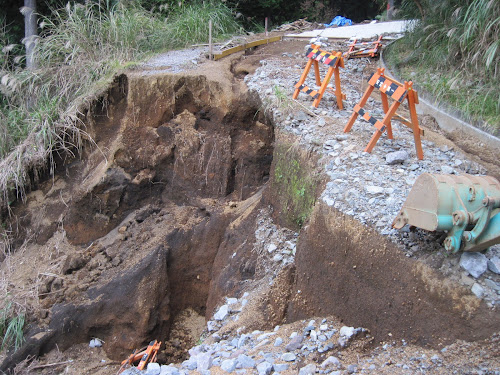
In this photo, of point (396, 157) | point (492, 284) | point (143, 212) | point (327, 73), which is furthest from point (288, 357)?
point (143, 212)

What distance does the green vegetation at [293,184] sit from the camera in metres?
4.73

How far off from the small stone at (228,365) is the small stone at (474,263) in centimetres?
176

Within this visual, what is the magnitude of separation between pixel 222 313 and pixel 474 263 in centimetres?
254

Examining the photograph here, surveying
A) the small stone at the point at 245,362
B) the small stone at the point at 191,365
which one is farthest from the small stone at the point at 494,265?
the small stone at the point at 191,365

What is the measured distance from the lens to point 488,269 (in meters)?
3.06

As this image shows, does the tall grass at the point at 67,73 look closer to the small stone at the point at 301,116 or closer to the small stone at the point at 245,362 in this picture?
the small stone at the point at 301,116

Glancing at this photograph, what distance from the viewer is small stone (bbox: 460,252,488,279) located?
3.01 meters

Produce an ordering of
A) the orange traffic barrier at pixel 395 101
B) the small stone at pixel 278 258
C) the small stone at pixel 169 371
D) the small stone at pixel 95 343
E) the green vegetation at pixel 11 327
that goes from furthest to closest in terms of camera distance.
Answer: the small stone at pixel 95 343 → the green vegetation at pixel 11 327 → the small stone at pixel 278 258 → the orange traffic barrier at pixel 395 101 → the small stone at pixel 169 371

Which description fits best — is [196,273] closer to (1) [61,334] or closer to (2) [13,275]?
(1) [61,334]

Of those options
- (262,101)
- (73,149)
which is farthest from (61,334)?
(262,101)

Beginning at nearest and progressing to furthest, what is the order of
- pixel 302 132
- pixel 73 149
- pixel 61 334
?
pixel 302 132 < pixel 61 334 < pixel 73 149

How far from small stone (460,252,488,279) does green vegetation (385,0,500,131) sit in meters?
3.18

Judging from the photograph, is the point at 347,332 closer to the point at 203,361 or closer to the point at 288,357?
the point at 288,357

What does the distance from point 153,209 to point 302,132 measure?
2.58 meters
